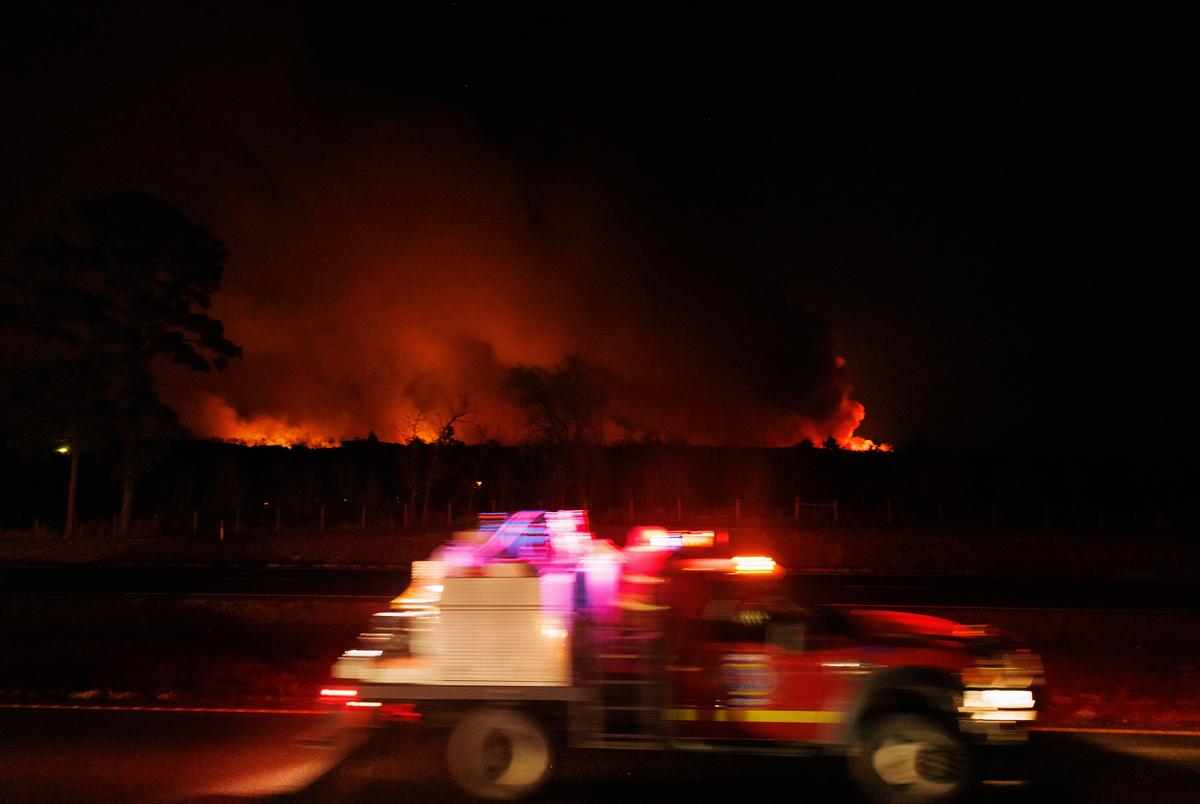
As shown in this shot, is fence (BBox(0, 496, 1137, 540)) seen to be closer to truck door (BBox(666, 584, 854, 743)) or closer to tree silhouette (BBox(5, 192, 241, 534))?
tree silhouette (BBox(5, 192, 241, 534))

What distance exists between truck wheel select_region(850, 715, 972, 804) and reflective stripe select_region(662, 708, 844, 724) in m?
0.31

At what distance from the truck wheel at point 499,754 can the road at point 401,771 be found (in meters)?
0.23

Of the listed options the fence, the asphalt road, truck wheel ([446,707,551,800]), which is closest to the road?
truck wheel ([446,707,551,800])

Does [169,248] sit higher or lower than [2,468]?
higher

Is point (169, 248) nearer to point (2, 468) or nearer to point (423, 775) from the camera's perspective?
point (2, 468)

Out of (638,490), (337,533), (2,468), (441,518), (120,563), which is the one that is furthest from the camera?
(2,468)

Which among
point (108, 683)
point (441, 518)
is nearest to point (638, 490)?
point (441, 518)

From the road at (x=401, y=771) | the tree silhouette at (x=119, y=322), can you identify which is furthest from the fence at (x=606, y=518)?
the road at (x=401, y=771)

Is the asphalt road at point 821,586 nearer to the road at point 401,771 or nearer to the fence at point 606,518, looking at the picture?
the fence at point 606,518

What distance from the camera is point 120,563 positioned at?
31.5 metres

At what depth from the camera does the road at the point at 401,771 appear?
23.1ft

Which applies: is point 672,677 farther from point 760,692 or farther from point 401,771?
point 401,771

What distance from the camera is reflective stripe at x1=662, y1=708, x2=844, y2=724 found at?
21.6 feet

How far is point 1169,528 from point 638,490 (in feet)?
69.3
